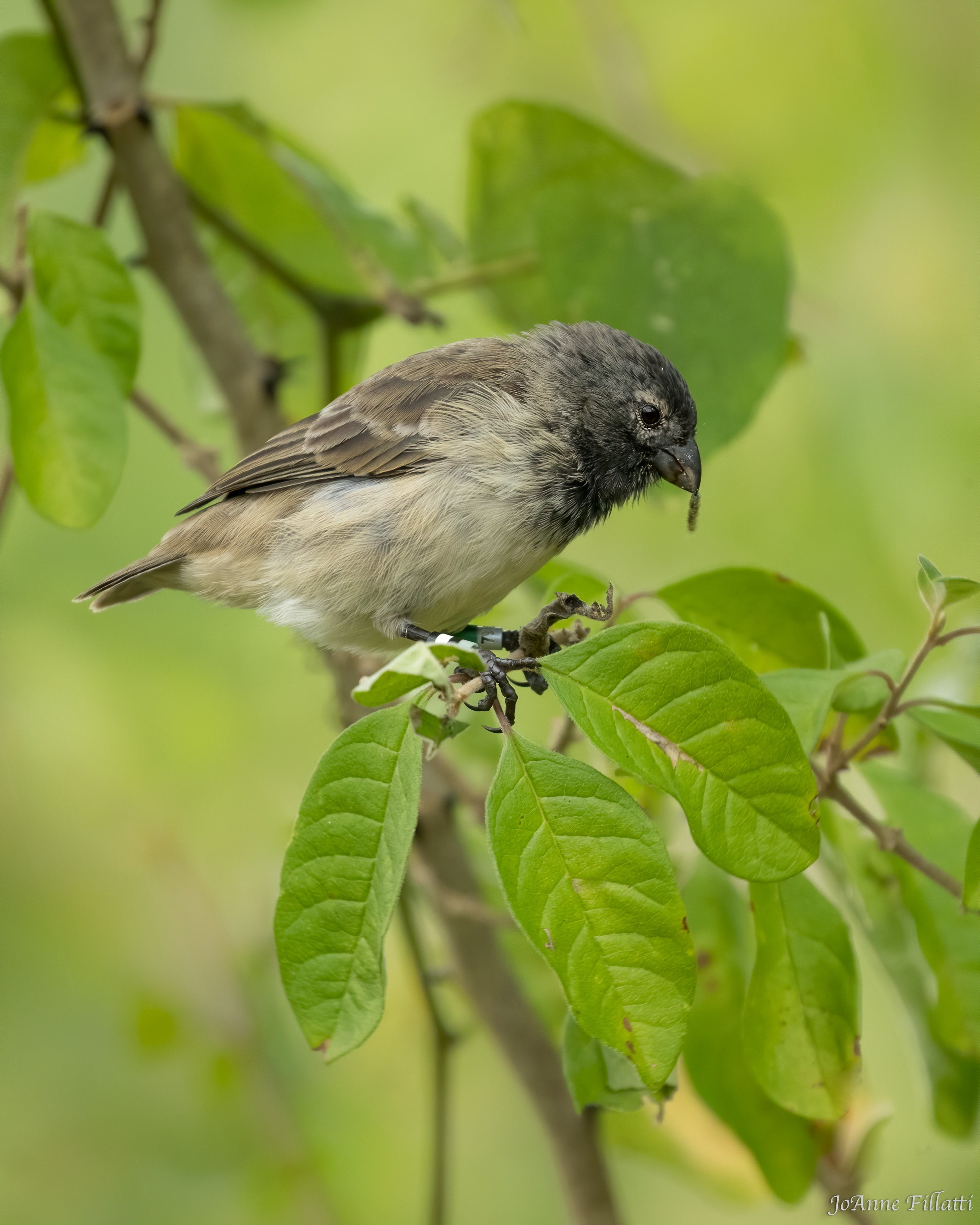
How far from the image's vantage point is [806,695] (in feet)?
6.42

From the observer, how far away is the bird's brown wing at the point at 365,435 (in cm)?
334

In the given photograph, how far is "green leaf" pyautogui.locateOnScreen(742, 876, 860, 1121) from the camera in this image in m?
2.05

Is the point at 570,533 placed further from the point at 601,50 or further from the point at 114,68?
the point at 601,50

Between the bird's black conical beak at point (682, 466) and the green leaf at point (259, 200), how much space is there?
1.03 m

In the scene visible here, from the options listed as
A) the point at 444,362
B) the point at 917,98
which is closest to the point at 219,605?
the point at 444,362

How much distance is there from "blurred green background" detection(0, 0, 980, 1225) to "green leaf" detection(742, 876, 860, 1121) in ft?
5.37

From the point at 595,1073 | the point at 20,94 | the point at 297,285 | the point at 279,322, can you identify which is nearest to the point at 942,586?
the point at 595,1073

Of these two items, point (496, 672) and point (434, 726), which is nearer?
point (434, 726)

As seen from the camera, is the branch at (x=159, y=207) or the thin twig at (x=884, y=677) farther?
the branch at (x=159, y=207)

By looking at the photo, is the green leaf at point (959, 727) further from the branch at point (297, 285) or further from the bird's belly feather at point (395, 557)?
the branch at point (297, 285)

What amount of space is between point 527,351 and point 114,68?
1382mm

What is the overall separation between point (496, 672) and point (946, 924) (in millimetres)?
994
